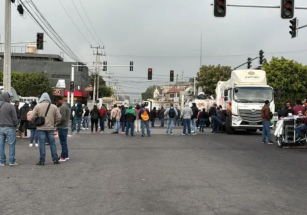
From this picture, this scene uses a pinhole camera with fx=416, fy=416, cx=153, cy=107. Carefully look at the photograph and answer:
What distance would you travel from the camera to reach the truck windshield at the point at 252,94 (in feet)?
75.4

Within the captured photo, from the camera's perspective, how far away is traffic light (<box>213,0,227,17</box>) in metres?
15.5

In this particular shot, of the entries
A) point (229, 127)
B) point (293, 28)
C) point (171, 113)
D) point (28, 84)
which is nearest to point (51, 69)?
point (28, 84)

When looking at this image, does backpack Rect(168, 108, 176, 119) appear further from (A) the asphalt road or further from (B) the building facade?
(B) the building facade

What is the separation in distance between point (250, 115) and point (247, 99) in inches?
35.3

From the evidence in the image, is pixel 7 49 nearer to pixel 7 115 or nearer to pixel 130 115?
pixel 130 115

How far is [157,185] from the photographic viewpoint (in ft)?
26.2

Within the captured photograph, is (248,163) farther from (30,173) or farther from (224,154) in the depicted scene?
(30,173)

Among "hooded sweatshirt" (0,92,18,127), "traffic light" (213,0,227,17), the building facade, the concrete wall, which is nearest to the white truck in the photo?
"traffic light" (213,0,227,17)

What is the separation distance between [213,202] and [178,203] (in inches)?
22.4

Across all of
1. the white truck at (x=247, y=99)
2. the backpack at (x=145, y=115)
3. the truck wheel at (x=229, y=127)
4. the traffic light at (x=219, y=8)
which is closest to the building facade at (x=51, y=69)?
the truck wheel at (x=229, y=127)

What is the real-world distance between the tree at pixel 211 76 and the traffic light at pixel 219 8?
47.4 meters

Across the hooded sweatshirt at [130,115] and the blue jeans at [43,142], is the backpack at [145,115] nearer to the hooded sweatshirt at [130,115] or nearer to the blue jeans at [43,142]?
the hooded sweatshirt at [130,115]

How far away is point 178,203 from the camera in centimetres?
654

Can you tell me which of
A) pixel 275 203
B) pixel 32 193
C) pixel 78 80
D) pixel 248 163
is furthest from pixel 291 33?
pixel 78 80
